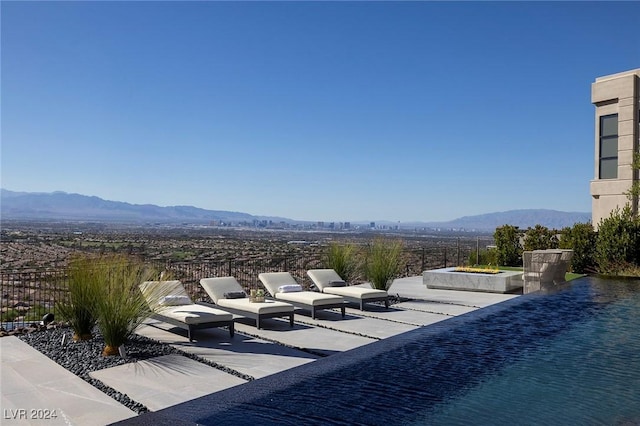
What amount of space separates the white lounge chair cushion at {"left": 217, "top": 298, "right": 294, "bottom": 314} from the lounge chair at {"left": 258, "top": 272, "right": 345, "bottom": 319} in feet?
2.80

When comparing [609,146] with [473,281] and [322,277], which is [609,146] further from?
[322,277]

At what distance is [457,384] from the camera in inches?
190

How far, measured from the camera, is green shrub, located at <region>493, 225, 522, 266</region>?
1855 centimetres

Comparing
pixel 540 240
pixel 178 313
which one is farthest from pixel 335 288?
pixel 540 240

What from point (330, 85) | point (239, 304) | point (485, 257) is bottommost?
point (239, 304)

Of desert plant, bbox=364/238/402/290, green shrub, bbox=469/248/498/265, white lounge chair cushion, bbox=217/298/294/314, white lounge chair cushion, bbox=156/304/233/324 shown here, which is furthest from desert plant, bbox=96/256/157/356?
green shrub, bbox=469/248/498/265

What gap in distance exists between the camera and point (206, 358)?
618cm

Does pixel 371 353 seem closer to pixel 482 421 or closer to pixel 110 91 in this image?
pixel 482 421

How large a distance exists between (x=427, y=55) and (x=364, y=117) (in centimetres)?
1618

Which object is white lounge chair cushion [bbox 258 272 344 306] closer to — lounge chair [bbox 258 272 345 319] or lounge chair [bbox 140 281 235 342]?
lounge chair [bbox 258 272 345 319]

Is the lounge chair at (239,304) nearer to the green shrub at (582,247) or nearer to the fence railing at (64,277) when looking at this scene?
the fence railing at (64,277)

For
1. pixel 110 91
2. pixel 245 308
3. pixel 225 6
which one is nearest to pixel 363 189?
pixel 110 91

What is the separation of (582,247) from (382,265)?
8643 mm

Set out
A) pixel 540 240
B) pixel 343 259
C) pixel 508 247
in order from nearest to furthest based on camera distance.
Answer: pixel 343 259 → pixel 540 240 → pixel 508 247
